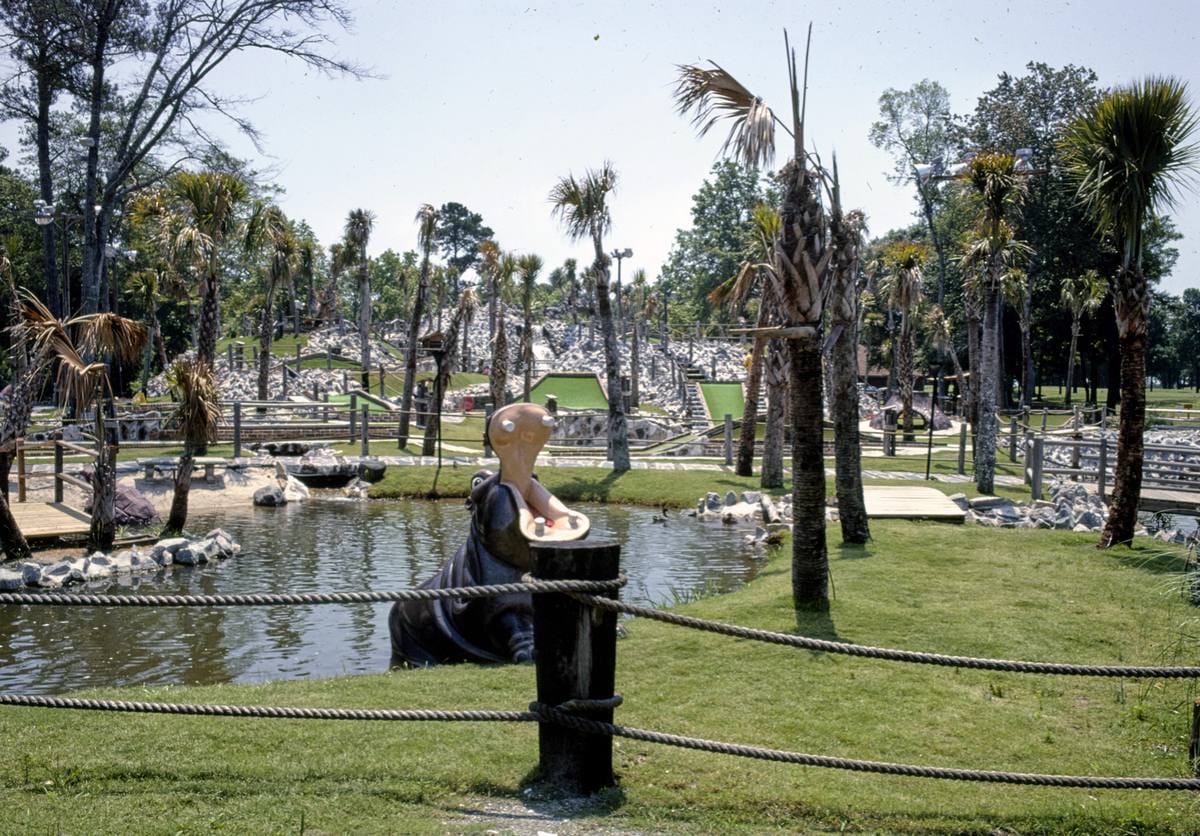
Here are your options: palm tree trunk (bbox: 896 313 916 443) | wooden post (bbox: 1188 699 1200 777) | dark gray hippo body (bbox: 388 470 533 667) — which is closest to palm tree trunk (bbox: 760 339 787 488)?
dark gray hippo body (bbox: 388 470 533 667)

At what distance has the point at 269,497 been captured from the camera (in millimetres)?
21547

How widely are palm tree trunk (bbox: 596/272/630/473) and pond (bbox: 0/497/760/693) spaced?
3.31 m

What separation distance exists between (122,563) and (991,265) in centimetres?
1570

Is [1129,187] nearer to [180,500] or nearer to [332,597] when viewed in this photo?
[332,597]

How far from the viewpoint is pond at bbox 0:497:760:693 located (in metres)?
9.89

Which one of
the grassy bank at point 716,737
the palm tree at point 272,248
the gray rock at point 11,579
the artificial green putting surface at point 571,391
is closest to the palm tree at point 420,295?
the palm tree at point 272,248

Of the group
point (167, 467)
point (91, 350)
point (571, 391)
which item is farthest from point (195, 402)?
point (571, 391)

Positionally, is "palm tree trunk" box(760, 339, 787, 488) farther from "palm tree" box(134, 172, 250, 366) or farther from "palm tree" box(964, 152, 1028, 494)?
"palm tree" box(134, 172, 250, 366)

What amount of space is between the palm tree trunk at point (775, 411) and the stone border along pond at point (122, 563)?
35.2 ft

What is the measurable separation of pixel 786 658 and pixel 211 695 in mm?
3883

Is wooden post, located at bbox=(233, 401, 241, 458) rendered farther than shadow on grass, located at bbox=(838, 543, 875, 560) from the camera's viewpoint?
Yes

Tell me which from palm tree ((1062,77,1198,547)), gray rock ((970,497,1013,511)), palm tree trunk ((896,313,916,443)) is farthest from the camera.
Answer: palm tree trunk ((896,313,916,443))

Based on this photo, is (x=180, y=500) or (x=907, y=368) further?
(x=907, y=368)

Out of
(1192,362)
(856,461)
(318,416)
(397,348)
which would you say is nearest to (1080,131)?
(856,461)
